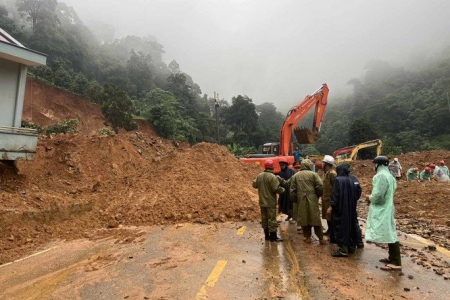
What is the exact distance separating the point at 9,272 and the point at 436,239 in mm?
7755

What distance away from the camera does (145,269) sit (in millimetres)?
4930

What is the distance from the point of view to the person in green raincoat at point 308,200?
6.25m

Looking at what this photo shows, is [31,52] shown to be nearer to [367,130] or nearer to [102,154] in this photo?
[102,154]

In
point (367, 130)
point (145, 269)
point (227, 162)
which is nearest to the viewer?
point (145, 269)

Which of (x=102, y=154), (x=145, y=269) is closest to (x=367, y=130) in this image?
(x=102, y=154)

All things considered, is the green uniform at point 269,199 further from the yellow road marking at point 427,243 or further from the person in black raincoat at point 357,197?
the yellow road marking at point 427,243

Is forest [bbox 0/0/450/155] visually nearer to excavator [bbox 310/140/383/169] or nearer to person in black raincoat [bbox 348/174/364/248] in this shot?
excavator [bbox 310/140/383/169]

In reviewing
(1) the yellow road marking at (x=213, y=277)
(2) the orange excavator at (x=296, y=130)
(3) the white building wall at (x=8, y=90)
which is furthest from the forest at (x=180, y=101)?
(1) the yellow road marking at (x=213, y=277)

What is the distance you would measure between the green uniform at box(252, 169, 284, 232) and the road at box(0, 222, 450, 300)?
40cm

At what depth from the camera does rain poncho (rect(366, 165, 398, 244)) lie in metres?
4.75

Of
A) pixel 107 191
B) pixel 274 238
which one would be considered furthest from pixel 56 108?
pixel 274 238

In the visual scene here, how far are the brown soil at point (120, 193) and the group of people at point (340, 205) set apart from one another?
7.78 ft

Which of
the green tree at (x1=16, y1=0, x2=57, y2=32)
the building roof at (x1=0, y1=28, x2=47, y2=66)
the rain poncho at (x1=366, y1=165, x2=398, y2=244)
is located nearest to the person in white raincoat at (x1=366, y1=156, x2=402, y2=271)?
the rain poncho at (x1=366, y1=165, x2=398, y2=244)

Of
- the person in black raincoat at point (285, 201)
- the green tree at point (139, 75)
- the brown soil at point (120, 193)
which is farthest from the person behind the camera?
the green tree at point (139, 75)
